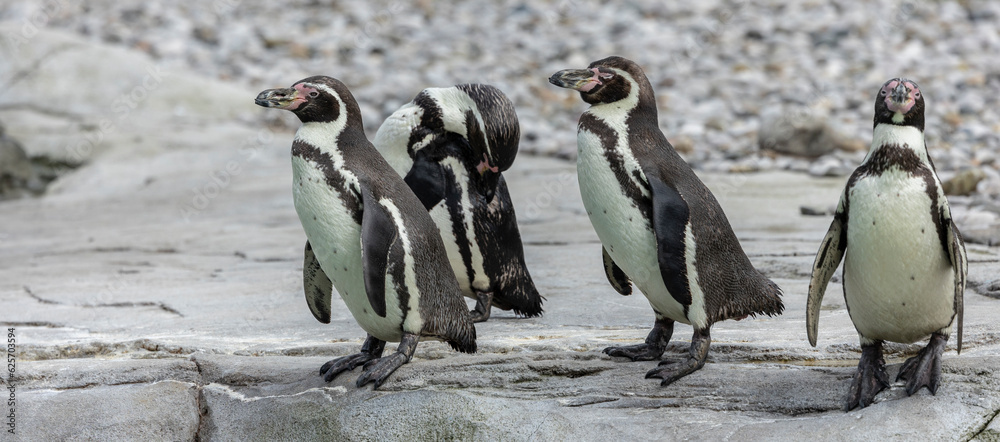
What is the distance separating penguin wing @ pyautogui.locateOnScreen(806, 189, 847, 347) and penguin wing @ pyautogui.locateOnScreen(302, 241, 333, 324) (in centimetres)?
153

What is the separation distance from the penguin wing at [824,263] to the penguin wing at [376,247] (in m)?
1.21

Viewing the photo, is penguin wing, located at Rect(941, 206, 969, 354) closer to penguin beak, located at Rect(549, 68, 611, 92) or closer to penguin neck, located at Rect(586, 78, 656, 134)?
penguin neck, located at Rect(586, 78, 656, 134)

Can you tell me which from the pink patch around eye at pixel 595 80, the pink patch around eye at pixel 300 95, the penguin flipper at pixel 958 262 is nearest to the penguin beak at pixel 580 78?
the pink patch around eye at pixel 595 80

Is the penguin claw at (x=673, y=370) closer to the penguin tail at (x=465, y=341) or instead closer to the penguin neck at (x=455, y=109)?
the penguin tail at (x=465, y=341)

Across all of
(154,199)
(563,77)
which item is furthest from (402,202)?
(154,199)

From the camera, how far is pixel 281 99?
306 cm

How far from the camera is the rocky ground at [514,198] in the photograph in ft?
9.93

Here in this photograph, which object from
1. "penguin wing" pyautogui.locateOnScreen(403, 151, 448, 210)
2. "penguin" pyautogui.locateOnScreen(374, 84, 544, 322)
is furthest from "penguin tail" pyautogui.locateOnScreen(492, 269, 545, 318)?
"penguin wing" pyautogui.locateOnScreen(403, 151, 448, 210)

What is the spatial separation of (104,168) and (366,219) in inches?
303

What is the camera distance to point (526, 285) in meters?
4.12

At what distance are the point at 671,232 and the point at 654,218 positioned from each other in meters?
0.07

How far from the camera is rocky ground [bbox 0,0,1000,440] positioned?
3.03 m

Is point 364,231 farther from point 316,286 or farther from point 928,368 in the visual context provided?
point 928,368

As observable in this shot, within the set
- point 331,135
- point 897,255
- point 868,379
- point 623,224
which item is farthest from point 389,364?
point 897,255
